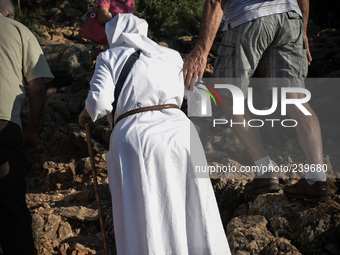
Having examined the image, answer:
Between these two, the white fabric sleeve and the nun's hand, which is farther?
the nun's hand

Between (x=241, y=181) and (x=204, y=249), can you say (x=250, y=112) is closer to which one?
(x=241, y=181)

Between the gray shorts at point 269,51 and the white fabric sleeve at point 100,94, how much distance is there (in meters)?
1.14

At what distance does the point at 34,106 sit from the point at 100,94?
74 cm

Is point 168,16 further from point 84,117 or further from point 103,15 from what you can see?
point 84,117

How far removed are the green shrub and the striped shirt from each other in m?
5.66

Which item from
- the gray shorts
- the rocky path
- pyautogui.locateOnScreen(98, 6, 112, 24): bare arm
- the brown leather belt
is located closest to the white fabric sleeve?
the brown leather belt

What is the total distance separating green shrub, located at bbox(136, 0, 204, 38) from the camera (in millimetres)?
9828

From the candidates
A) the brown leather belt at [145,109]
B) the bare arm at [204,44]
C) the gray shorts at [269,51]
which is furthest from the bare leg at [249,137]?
the brown leather belt at [145,109]

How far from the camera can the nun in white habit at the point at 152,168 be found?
3.07 metres

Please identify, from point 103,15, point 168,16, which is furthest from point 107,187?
point 168,16

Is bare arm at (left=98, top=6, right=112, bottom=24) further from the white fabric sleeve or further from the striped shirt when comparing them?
the white fabric sleeve

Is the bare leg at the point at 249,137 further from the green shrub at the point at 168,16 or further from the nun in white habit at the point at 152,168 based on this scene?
the green shrub at the point at 168,16

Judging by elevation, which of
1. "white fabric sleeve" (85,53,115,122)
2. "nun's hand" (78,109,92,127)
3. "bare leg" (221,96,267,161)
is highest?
"white fabric sleeve" (85,53,115,122)

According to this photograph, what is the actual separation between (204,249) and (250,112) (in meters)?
1.51
